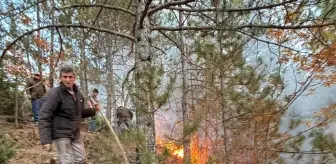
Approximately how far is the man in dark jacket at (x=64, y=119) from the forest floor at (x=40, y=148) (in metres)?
0.33

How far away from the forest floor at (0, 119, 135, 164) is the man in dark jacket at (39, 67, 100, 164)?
330mm

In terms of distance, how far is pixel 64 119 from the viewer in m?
4.02

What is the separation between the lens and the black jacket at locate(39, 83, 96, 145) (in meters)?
3.82

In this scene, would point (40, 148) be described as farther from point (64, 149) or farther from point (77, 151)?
point (64, 149)

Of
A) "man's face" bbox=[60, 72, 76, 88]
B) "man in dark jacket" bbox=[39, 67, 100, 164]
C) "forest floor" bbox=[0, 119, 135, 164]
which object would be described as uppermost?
"man's face" bbox=[60, 72, 76, 88]

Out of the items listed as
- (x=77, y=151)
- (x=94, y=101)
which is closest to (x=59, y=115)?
(x=77, y=151)

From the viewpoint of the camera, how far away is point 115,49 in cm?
1680

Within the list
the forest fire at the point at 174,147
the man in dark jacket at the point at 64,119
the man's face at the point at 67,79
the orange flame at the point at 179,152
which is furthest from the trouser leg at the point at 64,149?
the orange flame at the point at 179,152

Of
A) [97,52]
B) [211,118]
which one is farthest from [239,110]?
[97,52]

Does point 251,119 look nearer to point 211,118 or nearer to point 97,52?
point 211,118

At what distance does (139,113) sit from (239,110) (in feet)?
9.00

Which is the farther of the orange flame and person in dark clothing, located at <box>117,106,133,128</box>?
person in dark clothing, located at <box>117,106,133,128</box>

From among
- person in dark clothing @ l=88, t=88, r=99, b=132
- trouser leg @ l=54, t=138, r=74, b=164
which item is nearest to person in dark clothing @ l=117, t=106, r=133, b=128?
person in dark clothing @ l=88, t=88, r=99, b=132

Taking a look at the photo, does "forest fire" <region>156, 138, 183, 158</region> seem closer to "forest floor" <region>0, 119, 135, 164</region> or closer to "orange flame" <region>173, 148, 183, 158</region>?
"orange flame" <region>173, 148, 183, 158</region>
